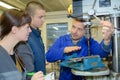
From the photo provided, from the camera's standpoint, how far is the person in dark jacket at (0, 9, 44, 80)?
4.36 feet

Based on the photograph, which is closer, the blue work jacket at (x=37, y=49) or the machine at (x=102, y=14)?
the machine at (x=102, y=14)

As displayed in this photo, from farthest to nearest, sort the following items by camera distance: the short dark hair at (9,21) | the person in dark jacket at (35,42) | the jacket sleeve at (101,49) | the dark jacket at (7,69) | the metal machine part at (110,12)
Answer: the person in dark jacket at (35,42) → the jacket sleeve at (101,49) → the metal machine part at (110,12) → the short dark hair at (9,21) → the dark jacket at (7,69)

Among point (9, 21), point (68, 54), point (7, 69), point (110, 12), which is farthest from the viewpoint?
point (68, 54)

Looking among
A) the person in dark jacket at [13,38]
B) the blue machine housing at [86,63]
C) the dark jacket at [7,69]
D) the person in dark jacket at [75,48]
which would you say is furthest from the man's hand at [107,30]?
the dark jacket at [7,69]

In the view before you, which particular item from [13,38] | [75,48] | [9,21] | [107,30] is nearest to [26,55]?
[13,38]

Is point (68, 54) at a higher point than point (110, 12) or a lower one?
lower

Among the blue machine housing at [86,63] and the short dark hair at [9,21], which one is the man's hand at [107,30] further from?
the short dark hair at [9,21]

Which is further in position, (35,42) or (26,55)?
(35,42)

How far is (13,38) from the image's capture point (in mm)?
1463

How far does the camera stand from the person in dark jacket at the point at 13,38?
1330mm

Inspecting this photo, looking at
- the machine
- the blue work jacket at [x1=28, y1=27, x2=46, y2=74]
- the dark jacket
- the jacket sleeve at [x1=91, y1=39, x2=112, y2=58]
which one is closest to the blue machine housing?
the machine

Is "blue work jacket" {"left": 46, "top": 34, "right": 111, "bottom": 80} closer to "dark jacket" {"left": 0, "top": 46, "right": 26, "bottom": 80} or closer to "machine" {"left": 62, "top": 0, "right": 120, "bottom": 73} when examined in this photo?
"machine" {"left": 62, "top": 0, "right": 120, "bottom": 73}

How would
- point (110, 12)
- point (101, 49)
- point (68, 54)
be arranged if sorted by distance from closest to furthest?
1. point (110, 12)
2. point (101, 49)
3. point (68, 54)

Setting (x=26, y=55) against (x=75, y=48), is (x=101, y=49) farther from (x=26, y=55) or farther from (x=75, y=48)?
(x=26, y=55)
